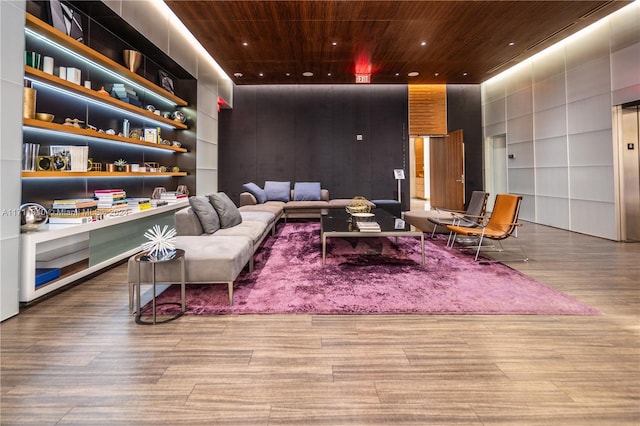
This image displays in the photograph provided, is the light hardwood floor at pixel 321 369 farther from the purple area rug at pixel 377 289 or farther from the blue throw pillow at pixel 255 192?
the blue throw pillow at pixel 255 192

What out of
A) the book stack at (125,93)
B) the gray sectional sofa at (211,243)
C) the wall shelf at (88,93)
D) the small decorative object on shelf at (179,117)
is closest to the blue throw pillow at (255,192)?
the gray sectional sofa at (211,243)

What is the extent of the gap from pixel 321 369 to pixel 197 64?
6.44m

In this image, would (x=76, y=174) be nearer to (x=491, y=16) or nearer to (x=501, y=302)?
(x=501, y=302)

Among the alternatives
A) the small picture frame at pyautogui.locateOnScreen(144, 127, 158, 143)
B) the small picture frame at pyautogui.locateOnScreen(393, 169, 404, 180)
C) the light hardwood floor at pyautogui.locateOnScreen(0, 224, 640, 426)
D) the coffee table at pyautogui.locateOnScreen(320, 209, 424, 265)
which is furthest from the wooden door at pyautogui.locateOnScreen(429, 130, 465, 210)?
the small picture frame at pyautogui.locateOnScreen(144, 127, 158, 143)

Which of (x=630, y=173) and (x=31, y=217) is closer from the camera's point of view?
(x=31, y=217)

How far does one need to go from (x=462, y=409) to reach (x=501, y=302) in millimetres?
1584

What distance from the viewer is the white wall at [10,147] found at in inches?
97.2

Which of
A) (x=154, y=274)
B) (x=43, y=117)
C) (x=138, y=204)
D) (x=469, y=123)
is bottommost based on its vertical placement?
(x=154, y=274)

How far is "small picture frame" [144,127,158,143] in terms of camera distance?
17.1 feet

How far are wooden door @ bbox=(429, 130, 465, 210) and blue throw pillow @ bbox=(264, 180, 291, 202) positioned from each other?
4.74 metres

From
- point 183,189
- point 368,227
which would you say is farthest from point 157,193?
point 368,227

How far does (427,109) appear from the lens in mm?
9133

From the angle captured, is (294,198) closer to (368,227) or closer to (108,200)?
(368,227)

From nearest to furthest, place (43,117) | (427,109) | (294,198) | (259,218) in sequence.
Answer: (43,117) < (259,218) < (294,198) < (427,109)
